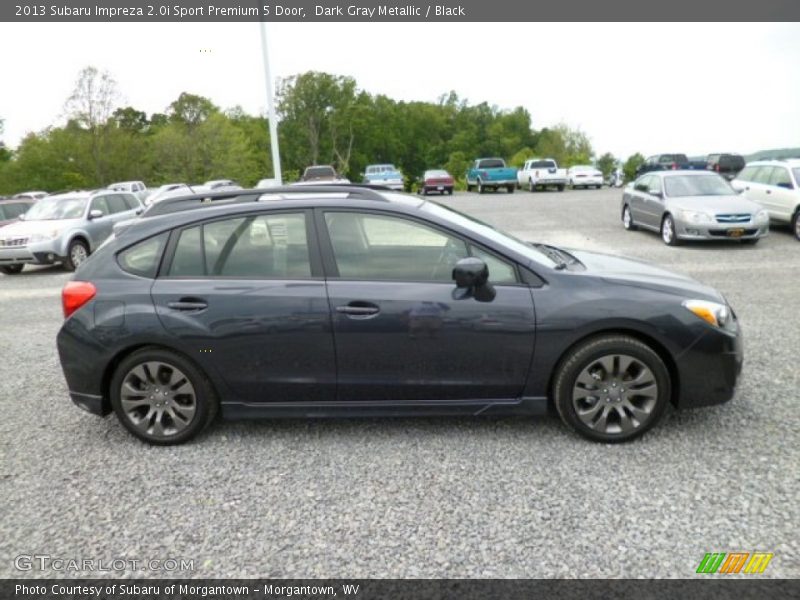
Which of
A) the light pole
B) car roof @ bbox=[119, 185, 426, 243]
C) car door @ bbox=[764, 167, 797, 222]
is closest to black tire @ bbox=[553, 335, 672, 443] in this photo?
car roof @ bbox=[119, 185, 426, 243]

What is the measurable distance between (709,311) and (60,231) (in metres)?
12.4

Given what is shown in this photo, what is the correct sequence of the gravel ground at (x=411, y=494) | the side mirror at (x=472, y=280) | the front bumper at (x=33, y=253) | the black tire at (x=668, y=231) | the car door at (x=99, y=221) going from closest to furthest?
the gravel ground at (x=411, y=494)
the side mirror at (x=472, y=280)
the front bumper at (x=33, y=253)
the black tire at (x=668, y=231)
the car door at (x=99, y=221)

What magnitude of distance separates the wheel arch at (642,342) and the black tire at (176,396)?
7.12 ft

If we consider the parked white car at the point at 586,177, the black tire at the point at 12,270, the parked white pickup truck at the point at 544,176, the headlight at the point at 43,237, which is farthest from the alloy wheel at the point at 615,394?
the parked white car at the point at 586,177

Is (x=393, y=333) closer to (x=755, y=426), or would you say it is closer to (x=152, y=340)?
(x=152, y=340)

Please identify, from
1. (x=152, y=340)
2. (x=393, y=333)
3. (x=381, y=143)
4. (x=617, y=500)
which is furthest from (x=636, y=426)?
(x=381, y=143)

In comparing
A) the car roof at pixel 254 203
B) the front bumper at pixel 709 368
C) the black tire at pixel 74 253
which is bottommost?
the black tire at pixel 74 253

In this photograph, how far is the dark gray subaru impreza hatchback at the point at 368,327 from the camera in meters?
3.54

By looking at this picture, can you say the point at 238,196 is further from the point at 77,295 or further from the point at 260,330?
the point at 77,295

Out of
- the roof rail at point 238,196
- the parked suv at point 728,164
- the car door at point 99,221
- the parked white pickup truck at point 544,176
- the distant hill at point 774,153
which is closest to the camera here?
the roof rail at point 238,196

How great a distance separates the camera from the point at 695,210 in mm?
11508

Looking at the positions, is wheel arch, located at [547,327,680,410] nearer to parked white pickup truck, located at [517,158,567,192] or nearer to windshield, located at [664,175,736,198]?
windshield, located at [664,175,736,198]

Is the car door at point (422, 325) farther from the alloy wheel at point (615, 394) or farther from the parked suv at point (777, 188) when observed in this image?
the parked suv at point (777, 188)

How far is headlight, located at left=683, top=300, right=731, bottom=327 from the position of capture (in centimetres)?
357
